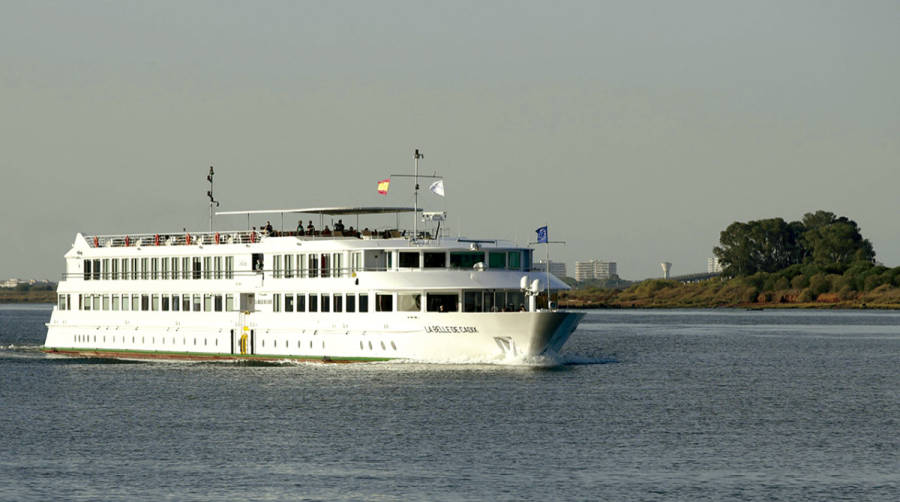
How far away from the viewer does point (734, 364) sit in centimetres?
8244

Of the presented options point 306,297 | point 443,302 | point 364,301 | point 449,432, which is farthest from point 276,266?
point 449,432

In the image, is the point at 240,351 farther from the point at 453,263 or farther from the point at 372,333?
the point at 453,263

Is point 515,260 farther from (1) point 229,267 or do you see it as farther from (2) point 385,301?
(1) point 229,267

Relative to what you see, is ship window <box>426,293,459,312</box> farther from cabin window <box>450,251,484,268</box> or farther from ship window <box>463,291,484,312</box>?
cabin window <box>450,251,484,268</box>

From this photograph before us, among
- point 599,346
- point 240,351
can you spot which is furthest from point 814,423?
point 599,346

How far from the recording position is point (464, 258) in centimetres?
6850

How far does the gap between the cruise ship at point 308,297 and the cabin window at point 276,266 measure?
56 mm

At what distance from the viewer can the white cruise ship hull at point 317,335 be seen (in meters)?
66.3

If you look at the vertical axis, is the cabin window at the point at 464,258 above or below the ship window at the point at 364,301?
above

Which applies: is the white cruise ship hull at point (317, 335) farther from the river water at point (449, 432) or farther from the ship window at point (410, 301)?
the river water at point (449, 432)

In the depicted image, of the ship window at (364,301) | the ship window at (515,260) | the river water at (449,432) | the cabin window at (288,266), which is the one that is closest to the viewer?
the river water at (449,432)

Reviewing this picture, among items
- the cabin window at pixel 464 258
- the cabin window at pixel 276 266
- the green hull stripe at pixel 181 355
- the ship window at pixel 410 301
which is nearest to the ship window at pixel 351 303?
the green hull stripe at pixel 181 355

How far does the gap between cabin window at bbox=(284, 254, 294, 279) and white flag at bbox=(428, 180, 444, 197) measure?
8904 millimetres

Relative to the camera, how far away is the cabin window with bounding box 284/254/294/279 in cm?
7369
